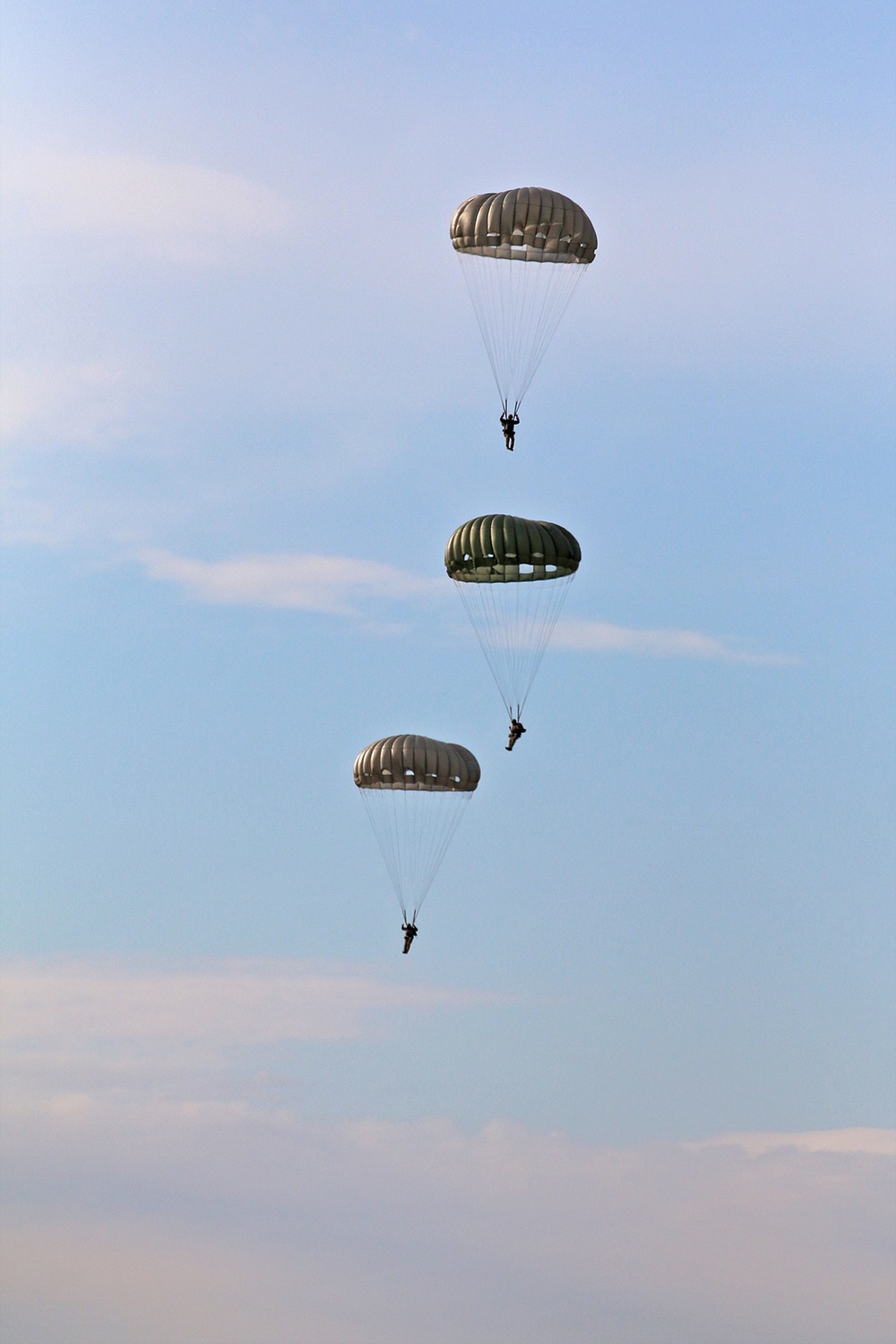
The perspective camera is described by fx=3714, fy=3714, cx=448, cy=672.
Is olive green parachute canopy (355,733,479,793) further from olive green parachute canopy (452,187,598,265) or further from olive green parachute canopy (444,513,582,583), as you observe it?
olive green parachute canopy (452,187,598,265)

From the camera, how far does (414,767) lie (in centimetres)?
9481

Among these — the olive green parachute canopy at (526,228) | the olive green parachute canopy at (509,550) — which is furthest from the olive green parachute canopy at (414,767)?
the olive green parachute canopy at (526,228)

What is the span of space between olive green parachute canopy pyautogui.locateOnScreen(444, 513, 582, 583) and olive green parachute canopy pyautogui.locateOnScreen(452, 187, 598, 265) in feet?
22.5

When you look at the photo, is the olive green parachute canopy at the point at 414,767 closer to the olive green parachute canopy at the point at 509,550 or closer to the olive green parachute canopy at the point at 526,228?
the olive green parachute canopy at the point at 509,550

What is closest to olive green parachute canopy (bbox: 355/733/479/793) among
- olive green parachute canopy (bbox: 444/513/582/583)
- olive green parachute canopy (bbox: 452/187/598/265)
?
olive green parachute canopy (bbox: 444/513/582/583)

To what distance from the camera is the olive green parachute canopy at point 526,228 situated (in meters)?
91.6

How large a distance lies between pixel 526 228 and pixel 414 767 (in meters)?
14.1

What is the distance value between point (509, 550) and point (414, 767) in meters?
6.09

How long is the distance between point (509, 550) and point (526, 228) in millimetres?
8203

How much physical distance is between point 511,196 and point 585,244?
2.23 metres

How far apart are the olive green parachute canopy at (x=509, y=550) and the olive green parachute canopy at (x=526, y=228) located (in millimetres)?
6845

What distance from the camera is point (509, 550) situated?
93.8 m

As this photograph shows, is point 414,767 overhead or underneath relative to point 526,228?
underneath

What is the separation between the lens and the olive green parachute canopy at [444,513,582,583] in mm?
93938
